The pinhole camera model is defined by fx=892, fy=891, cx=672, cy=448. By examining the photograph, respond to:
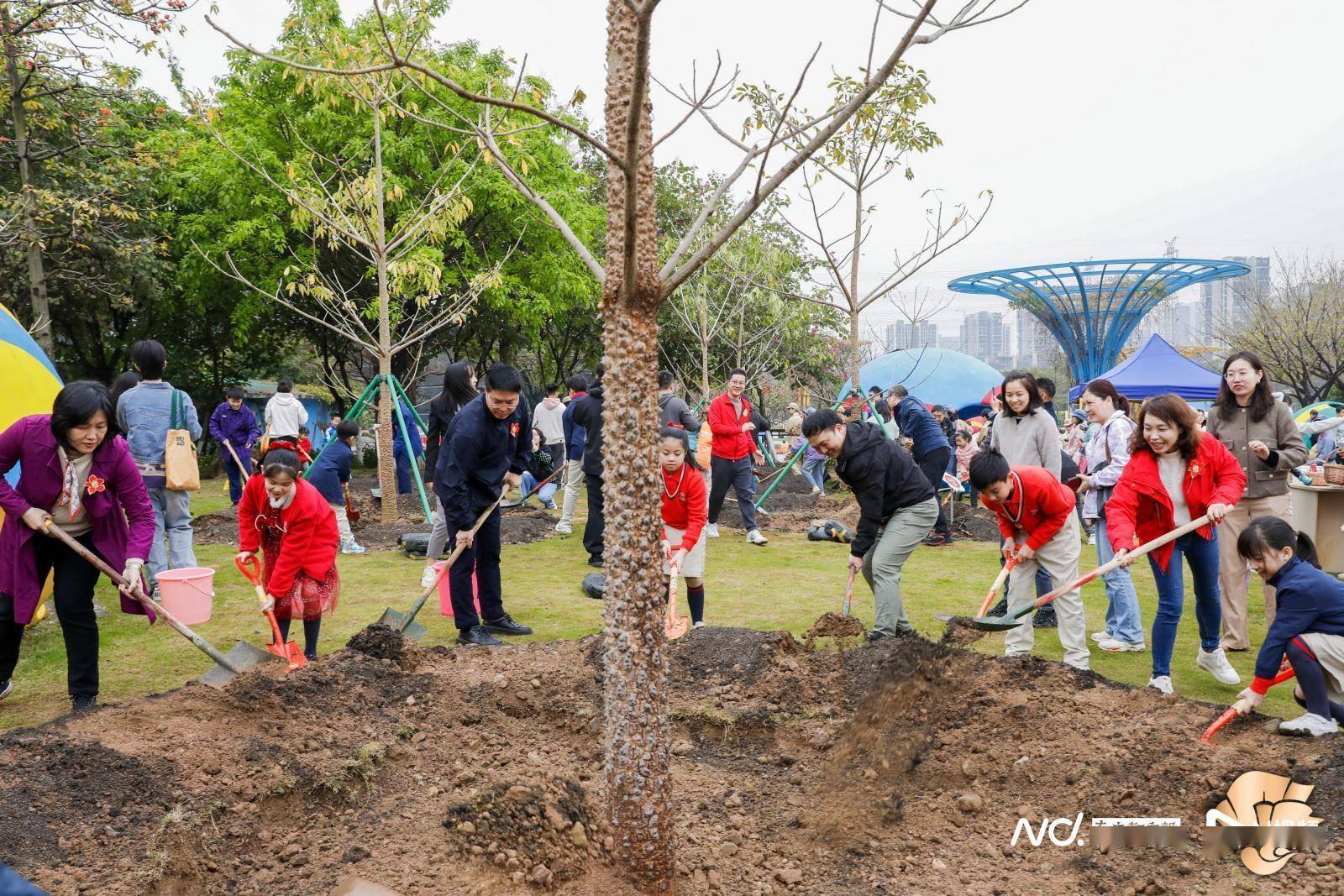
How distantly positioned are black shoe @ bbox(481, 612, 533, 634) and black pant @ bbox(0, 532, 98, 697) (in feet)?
7.54

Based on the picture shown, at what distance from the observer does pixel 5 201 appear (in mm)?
10141

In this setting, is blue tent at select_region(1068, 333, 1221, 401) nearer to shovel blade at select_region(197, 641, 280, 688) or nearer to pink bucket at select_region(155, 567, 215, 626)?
pink bucket at select_region(155, 567, 215, 626)

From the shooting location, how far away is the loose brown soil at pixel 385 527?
9.87 m

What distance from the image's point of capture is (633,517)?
8.57 ft

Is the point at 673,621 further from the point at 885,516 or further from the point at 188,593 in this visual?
the point at 188,593

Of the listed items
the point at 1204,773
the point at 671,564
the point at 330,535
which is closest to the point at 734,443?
the point at 671,564

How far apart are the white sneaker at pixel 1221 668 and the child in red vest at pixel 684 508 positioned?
2.91 metres

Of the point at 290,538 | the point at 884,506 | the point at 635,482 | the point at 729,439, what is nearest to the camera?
the point at 635,482

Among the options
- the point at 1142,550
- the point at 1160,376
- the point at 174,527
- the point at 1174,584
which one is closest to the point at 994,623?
the point at 1142,550

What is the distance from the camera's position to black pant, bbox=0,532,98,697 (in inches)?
174

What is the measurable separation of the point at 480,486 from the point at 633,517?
349 centimetres

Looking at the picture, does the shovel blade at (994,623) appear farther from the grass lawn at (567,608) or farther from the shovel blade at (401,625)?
the shovel blade at (401,625)

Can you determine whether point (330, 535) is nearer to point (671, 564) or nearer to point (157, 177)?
point (671, 564)

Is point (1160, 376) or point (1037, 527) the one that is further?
point (1160, 376)
